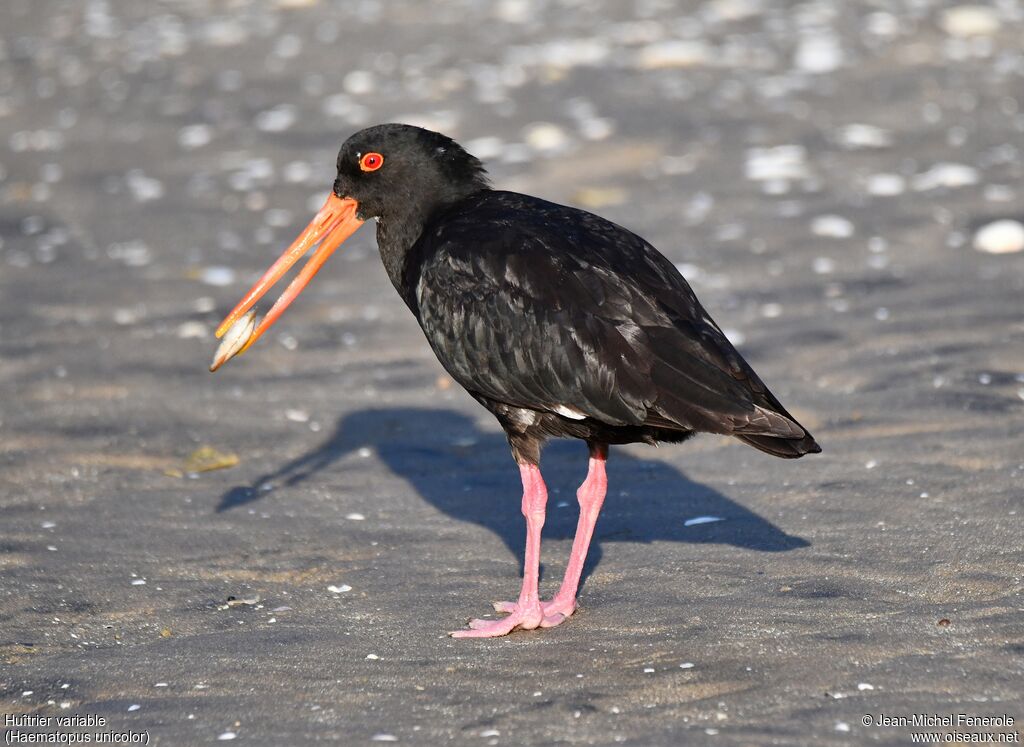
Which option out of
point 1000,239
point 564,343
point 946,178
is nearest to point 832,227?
point 1000,239

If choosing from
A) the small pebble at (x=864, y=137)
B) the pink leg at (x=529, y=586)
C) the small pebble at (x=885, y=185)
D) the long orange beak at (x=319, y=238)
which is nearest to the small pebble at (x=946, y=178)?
the small pebble at (x=885, y=185)

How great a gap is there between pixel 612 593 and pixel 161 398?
370 cm

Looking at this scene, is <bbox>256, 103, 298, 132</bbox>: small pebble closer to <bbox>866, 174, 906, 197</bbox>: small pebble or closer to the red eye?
<bbox>866, 174, 906, 197</bbox>: small pebble

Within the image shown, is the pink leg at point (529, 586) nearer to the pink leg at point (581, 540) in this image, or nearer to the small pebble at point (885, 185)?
the pink leg at point (581, 540)

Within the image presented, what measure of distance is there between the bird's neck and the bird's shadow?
1.31 meters

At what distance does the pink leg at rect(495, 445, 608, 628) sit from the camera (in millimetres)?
5305

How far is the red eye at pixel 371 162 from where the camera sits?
20.1ft

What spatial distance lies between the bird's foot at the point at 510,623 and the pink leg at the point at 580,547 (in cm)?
3

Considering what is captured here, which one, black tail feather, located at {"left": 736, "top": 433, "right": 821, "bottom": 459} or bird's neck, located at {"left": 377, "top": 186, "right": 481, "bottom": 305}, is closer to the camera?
black tail feather, located at {"left": 736, "top": 433, "right": 821, "bottom": 459}

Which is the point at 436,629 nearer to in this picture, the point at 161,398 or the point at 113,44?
the point at 161,398

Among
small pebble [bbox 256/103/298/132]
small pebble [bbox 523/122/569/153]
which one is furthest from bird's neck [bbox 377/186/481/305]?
small pebble [bbox 256/103/298/132]

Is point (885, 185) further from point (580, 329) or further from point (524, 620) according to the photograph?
point (524, 620)

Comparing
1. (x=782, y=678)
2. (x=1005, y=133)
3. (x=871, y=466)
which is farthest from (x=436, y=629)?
(x=1005, y=133)

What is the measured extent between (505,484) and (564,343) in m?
1.93
